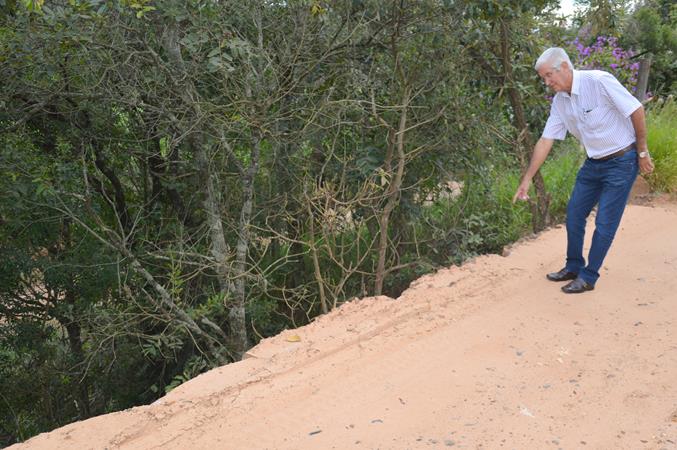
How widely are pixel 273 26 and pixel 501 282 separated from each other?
2.57m

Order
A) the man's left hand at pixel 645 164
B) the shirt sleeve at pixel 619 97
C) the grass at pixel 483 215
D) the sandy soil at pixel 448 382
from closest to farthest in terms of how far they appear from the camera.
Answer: the sandy soil at pixel 448 382, the shirt sleeve at pixel 619 97, the man's left hand at pixel 645 164, the grass at pixel 483 215

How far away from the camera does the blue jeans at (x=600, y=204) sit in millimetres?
4598

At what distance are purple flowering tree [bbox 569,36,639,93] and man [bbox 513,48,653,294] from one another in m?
2.58

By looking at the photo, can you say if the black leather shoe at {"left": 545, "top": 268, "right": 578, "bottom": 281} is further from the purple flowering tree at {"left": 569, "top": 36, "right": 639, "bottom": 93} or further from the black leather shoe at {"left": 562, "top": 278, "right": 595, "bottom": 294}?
the purple flowering tree at {"left": 569, "top": 36, "right": 639, "bottom": 93}

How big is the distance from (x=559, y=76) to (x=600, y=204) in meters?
0.91

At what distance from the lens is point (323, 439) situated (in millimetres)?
3312

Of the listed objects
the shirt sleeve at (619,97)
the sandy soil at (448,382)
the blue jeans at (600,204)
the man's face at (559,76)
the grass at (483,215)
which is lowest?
the sandy soil at (448,382)

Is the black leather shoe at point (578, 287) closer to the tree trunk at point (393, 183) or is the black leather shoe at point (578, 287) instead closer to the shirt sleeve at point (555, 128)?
the shirt sleeve at point (555, 128)

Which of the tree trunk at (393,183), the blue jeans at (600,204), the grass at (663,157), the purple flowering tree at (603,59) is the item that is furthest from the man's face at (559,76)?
the grass at (663,157)

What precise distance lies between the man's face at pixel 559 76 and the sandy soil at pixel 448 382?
56.6 inches

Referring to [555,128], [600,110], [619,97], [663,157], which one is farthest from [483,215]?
[663,157]

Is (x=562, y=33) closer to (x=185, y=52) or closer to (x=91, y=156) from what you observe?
(x=185, y=52)

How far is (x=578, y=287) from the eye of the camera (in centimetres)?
482

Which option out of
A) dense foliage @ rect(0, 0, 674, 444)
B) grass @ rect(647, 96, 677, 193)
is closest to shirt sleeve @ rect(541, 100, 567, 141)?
dense foliage @ rect(0, 0, 674, 444)
